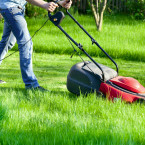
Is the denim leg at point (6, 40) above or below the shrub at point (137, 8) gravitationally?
above

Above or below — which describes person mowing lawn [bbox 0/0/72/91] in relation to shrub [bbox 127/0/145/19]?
above

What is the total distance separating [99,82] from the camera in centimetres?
413

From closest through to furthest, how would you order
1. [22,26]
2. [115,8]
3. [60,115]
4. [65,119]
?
1. [65,119]
2. [60,115]
3. [22,26]
4. [115,8]

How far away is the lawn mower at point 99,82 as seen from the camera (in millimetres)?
3957

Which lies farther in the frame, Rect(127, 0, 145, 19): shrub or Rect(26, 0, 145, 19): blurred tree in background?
Rect(26, 0, 145, 19): blurred tree in background

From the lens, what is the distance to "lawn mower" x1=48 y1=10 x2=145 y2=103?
3957 millimetres

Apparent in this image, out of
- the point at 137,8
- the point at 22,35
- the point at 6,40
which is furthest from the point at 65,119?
the point at 137,8

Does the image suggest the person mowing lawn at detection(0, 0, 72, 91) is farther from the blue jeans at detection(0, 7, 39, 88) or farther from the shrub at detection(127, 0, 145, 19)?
the shrub at detection(127, 0, 145, 19)

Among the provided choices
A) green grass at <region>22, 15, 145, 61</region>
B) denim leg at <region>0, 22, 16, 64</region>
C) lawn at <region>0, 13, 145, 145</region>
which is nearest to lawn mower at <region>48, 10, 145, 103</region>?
lawn at <region>0, 13, 145, 145</region>

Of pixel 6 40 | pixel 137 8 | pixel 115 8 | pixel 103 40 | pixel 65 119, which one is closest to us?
pixel 65 119

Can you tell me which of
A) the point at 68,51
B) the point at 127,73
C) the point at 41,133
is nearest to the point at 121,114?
the point at 41,133

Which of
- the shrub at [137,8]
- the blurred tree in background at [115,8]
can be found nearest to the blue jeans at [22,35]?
the blurred tree in background at [115,8]

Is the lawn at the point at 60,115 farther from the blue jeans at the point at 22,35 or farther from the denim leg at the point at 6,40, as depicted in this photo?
the denim leg at the point at 6,40

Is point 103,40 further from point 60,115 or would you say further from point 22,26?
point 60,115
